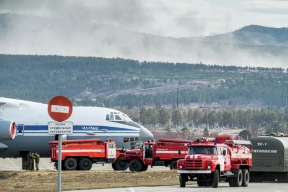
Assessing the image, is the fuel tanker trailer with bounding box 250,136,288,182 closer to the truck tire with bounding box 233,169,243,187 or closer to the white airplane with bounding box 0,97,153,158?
the truck tire with bounding box 233,169,243,187

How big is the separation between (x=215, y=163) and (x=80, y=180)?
1045cm

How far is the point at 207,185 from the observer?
176ft

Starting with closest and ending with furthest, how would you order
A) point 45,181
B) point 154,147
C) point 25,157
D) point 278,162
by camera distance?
point 45,181
point 278,162
point 154,147
point 25,157

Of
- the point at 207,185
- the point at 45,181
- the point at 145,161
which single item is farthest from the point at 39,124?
the point at 207,185

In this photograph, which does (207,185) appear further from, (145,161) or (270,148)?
(145,161)

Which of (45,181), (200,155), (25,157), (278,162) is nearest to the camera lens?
(200,155)

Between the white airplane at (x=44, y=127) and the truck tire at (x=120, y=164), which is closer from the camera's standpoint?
the truck tire at (x=120, y=164)

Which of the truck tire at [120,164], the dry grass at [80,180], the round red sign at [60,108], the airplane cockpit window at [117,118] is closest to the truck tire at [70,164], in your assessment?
the truck tire at [120,164]

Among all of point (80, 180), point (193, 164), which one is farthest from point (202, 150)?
point (80, 180)

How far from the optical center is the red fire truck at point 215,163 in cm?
5153

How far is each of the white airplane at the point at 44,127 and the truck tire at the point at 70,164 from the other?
4071mm

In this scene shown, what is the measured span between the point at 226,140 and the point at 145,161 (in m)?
14.7

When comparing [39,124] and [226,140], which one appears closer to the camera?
[226,140]

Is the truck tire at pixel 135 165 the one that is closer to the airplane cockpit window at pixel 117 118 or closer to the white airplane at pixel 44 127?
the white airplane at pixel 44 127
